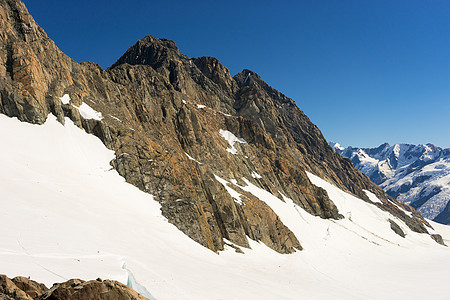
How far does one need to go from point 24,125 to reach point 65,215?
2021 centimetres

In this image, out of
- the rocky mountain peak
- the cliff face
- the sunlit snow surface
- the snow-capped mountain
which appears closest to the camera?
the sunlit snow surface

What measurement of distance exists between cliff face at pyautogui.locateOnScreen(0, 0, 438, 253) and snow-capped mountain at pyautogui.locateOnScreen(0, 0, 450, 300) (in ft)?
0.77

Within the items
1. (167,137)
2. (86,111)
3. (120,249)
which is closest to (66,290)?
(120,249)

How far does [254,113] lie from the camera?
105000 millimetres

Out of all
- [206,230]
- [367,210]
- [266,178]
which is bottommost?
[206,230]

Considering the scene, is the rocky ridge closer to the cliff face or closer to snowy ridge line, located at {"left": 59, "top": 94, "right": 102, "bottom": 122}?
the cliff face

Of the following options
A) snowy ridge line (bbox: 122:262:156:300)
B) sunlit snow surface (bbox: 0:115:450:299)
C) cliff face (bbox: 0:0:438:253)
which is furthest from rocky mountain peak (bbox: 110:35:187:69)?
snowy ridge line (bbox: 122:262:156:300)

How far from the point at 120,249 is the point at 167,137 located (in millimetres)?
36294

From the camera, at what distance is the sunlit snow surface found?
14.6m

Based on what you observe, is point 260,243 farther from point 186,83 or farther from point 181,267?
point 186,83

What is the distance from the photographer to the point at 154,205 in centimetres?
3048

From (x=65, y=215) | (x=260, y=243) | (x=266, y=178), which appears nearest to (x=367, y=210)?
(x=266, y=178)

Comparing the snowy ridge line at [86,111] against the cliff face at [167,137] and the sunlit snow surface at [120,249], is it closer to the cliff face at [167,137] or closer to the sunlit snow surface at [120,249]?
the cliff face at [167,137]

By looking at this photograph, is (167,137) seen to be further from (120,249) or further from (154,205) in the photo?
(120,249)
